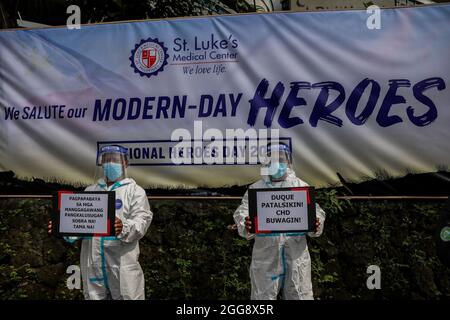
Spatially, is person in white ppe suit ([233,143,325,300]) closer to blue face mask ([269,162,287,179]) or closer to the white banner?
blue face mask ([269,162,287,179])

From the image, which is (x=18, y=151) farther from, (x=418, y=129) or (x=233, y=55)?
(x=418, y=129)

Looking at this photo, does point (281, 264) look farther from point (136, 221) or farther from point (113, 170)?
point (113, 170)

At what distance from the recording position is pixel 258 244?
3729mm

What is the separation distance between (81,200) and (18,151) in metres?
1.44

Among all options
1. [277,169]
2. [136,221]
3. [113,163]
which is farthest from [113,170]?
[277,169]

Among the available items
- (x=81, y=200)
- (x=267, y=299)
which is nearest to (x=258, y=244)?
(x=267, y=299)

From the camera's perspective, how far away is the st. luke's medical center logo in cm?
451

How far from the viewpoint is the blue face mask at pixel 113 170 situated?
3826 mm

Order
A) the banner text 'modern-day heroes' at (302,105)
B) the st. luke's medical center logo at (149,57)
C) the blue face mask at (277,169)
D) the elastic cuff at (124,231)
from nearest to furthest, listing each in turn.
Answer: the elastic cuff at (124,231), the blue face mask at (277,169), the banner text 'modern-day heroes' at (302,105), the st. luke's medical center logo at (149,57)

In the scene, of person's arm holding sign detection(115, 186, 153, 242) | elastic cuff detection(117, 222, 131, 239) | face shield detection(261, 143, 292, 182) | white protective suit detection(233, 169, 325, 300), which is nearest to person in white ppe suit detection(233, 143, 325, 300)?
white protective suit detection(233, 169, 325, 300)

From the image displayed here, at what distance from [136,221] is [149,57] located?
5.17 feet

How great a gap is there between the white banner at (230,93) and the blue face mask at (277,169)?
0.55 meters

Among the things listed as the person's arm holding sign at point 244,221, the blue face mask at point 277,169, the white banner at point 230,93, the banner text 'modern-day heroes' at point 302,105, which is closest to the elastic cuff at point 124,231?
the person's arm holding sign at point 244,221

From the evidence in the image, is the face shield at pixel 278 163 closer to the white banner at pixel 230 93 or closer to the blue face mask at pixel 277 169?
the blue face mask at pixel 277 169
